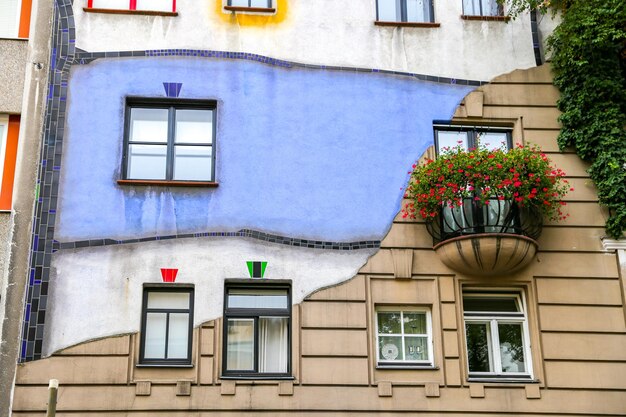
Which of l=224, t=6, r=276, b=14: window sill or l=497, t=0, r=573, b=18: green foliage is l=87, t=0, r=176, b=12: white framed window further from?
l=497, t=0, r=573, b=18: green foliage

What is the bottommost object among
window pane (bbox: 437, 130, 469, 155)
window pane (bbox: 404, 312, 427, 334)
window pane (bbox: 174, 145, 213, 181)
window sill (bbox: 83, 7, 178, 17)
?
window pane (bbox: 404, 312, 427, 334)

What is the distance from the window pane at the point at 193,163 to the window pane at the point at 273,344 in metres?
3.06

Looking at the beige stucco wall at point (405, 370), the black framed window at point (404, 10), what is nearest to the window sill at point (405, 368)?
the beige stucco wall at point (405, 370)

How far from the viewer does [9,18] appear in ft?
58.0

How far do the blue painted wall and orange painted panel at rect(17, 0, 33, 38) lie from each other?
5.18 ft

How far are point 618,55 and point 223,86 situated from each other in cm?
810

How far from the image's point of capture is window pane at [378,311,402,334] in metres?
16.1

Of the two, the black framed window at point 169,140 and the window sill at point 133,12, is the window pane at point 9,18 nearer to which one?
the window sill at point 133,12

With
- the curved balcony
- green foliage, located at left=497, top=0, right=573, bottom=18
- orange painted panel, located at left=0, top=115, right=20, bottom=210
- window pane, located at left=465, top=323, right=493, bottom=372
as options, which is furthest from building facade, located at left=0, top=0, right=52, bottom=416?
green foliage, located at left=497, top=0, right=573, bottom=18

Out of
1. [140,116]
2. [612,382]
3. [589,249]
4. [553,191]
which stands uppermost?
[140,116]

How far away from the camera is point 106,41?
56.9 feet

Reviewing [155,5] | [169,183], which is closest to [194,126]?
[169,183]

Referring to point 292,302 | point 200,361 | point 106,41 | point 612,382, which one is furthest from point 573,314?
point 106,41

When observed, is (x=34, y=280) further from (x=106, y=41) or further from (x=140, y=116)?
(x=106, y=41)
